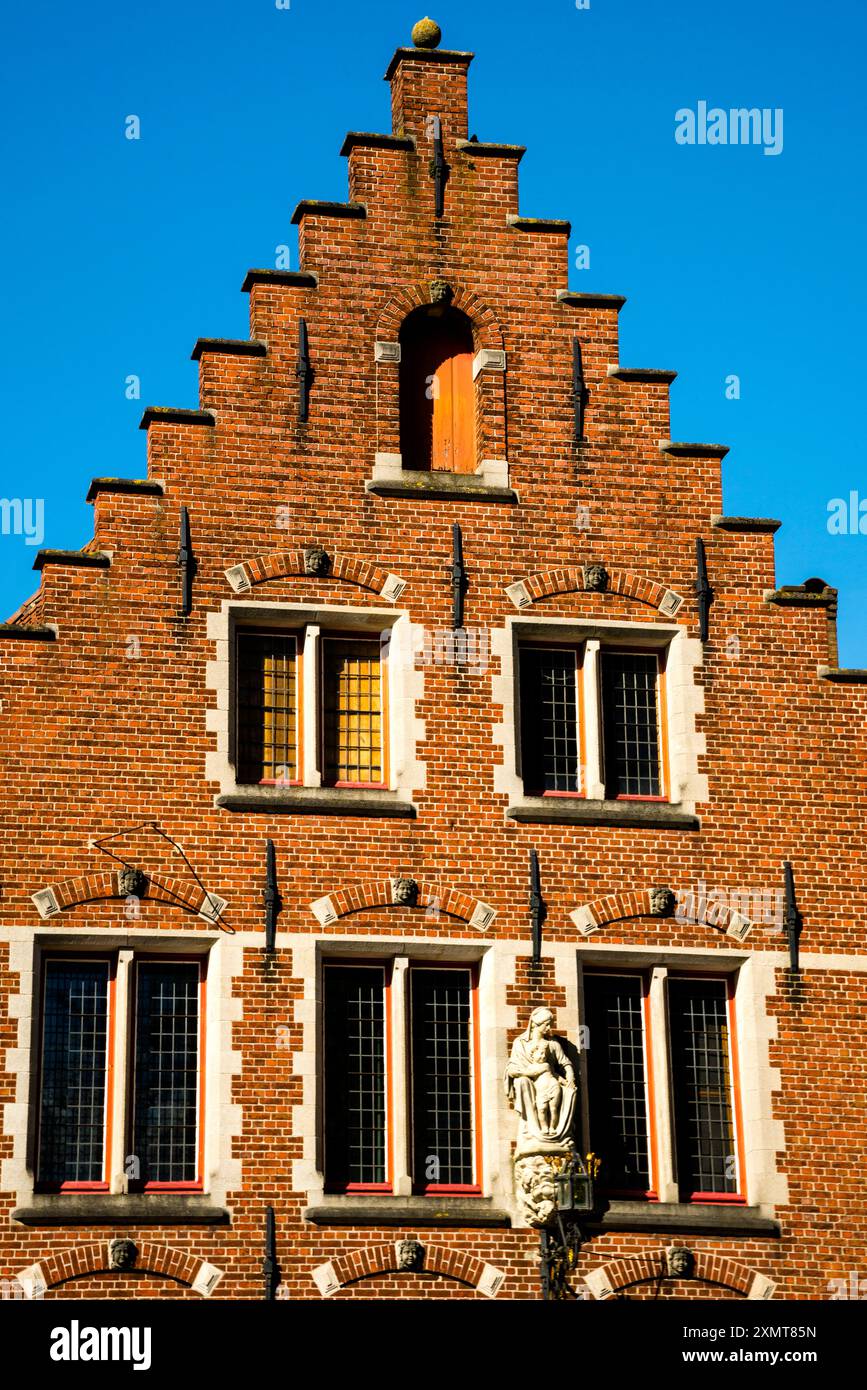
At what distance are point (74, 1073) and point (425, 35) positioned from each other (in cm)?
1132

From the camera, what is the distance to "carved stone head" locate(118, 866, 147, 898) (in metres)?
25.4

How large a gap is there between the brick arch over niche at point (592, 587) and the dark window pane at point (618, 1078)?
12.3 ft

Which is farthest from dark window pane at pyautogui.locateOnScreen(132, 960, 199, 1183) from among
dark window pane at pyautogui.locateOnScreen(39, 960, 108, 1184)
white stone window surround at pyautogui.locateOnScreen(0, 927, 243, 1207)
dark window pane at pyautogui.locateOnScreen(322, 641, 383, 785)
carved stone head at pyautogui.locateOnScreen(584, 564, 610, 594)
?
carved stone head at pyautogui.locateOnScreen(584, 564, 610, 594)

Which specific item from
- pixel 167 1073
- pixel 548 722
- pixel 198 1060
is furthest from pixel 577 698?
pixel 167 1073

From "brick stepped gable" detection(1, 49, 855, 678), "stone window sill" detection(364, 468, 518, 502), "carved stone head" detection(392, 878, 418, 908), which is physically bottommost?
"carved stone head" detection(392, 878, 418, 908)

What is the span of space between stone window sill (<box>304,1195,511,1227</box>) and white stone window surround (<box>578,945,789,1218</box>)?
1.17 m

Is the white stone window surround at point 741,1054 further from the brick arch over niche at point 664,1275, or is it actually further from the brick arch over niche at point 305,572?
the brick arch over niche at point 305,572

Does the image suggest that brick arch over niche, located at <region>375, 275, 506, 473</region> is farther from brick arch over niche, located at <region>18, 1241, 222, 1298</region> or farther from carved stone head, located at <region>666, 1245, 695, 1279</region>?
brick arch over niche, located at <region>18, 1241, 222, 1298</region>

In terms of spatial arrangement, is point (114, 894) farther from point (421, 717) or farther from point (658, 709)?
point (658, 709)

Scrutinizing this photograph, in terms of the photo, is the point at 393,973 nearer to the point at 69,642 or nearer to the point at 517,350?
the point at 69,642

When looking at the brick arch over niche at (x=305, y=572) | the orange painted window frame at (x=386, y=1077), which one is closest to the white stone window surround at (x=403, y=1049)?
the orange painted window frame at (x=386, y=1077)

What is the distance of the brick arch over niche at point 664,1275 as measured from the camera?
2548 cm

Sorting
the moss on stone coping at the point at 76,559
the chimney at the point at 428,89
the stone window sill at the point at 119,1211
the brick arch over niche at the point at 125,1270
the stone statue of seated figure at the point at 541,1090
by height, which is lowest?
the brick arch over niche at the point at 125,1270

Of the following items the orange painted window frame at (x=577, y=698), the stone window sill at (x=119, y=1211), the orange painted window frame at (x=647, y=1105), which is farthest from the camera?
the orange painted window frame at (x=577, y=698)
